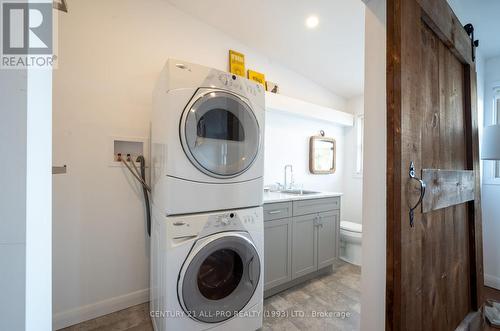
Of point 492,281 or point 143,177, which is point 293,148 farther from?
point 492,281

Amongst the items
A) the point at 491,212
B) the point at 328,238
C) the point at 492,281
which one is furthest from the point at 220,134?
the point at 492,281

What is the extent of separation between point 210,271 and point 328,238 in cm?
151

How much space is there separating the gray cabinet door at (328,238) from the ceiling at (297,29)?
6.09 feet

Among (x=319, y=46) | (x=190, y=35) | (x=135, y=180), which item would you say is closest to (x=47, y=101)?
(x=135, y=180)

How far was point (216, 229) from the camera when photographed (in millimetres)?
1320

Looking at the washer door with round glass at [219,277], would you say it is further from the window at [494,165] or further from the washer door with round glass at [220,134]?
the window at [494,165]

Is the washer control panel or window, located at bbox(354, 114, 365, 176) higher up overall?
window, located at bbox(354, 114, 365, 176)

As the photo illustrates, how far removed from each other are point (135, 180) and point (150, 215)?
0.33m

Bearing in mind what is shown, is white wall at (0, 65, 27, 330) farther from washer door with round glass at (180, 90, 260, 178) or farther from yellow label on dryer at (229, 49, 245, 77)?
yellow label on dryer at (229, 49, 245, 77)

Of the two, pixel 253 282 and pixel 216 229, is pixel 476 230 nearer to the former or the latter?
pixel 253 282

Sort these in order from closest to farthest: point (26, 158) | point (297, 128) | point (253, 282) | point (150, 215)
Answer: point (26, 158) → point (253, 282) → point (150, 215) → point (297, 128)

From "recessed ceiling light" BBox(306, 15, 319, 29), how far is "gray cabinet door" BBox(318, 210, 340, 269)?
6.28 feet

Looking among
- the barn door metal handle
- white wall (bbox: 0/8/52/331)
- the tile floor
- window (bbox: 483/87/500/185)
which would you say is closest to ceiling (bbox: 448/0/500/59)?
window (bbox: 483/87/500/185)

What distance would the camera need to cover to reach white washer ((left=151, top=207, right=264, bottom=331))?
120 cm
